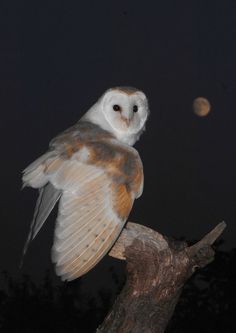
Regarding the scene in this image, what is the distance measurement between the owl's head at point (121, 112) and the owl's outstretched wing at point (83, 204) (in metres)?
0.67

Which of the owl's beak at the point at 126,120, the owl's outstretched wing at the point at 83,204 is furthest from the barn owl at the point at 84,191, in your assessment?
the owl's beak at the point at 126,120

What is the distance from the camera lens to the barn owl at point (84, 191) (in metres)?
→ 2.72

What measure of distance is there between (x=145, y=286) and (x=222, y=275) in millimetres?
9849

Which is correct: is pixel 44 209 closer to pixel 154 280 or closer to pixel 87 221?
pixel 87 221

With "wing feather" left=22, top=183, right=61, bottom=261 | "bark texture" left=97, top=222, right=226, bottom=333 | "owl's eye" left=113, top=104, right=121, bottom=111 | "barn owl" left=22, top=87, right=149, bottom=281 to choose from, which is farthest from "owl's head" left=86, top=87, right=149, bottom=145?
"bark texture" left=97, top=222, right=226, bottom=333

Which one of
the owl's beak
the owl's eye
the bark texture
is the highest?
the owl's eye

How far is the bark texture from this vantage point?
2.74 meters

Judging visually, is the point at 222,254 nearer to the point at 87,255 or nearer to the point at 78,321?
the point at 78,321

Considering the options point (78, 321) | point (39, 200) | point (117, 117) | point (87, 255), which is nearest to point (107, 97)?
point (117, 117)

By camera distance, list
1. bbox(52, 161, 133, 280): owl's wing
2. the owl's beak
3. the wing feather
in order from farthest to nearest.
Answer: the owl's beak < the wing feather < bbox(52, 161, 133, 280): owl's wing

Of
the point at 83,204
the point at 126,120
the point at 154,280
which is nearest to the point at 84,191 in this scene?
the point at 83,204

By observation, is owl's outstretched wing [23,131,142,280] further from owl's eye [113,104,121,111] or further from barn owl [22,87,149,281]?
owl's eye [113,104,121,111]

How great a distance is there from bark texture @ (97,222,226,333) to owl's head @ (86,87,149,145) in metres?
1.27

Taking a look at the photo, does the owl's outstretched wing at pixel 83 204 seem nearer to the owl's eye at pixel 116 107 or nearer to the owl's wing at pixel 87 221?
the owl's wing at pixel 87 221
